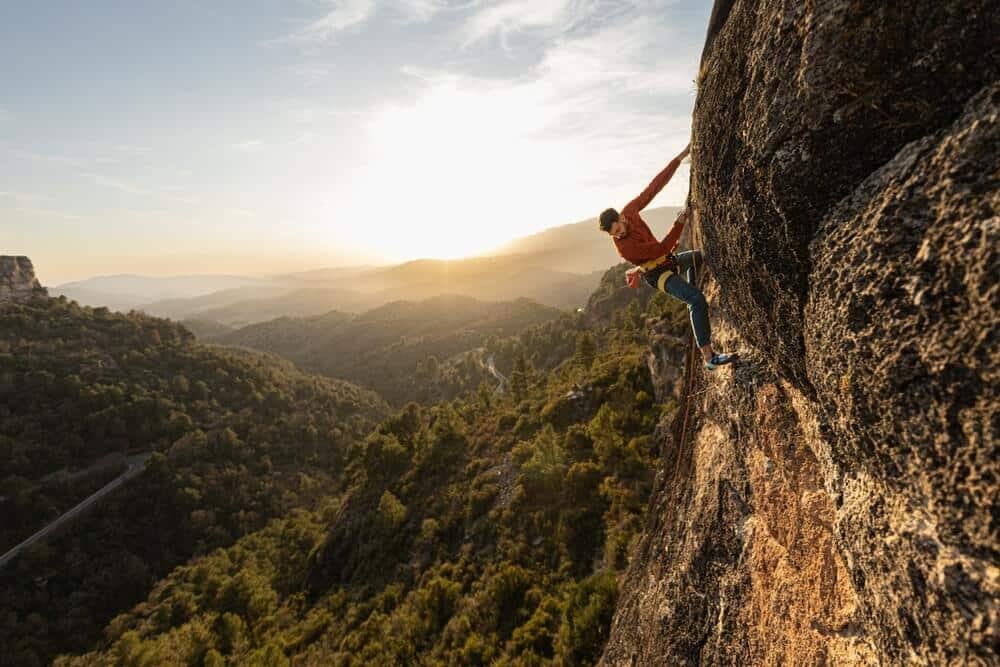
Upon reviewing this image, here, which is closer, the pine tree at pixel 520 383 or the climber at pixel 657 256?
the climber at pixel 657 256

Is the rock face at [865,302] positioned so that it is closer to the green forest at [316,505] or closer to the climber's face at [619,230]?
the climber's face at [619,230]

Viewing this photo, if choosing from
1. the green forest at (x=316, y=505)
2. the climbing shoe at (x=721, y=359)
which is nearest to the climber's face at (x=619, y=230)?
the climbing shoe at (x=721, y=359)

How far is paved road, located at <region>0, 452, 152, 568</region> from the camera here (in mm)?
70500

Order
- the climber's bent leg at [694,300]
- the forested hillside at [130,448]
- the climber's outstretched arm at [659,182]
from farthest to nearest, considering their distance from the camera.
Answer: the forested hillside at [130,448], the climber's bent leg at [694,300], the climber's outstretched arm at [659,182]

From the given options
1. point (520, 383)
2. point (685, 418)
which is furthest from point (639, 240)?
point (520, 383)

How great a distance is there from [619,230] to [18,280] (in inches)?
8484

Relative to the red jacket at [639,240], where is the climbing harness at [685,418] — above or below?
below

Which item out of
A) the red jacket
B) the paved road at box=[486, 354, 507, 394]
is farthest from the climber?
the paved road at box=[486, 354, 507, 394]

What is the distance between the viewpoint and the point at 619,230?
21.3ft

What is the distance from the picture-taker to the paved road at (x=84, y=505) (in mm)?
70500

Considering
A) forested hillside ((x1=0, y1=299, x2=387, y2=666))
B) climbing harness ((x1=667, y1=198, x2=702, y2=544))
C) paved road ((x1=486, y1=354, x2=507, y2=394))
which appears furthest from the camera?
paved road ((x1=486, y1=354, x2=507, y2=394))

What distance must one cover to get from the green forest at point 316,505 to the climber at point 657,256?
13.5m

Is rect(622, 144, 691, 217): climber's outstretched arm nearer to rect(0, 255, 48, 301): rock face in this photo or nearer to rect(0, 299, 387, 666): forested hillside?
rect(0, 299, 387, 666): forested hillside

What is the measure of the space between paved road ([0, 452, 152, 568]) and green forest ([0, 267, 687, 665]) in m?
3.52
